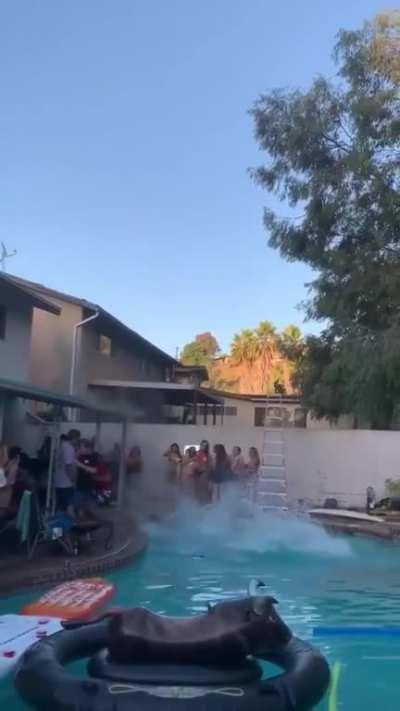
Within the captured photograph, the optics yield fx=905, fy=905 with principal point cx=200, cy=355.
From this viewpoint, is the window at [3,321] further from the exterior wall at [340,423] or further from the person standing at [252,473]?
the exterior wall at [340,423]

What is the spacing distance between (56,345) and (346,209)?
8506 mm

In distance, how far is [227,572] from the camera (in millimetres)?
12828

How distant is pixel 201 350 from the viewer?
2485 inches

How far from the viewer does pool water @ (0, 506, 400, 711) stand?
7.87 m

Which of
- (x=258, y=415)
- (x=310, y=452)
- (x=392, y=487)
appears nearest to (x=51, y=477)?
(x=392, y=487)

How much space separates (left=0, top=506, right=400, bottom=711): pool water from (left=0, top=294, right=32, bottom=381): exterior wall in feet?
15.7

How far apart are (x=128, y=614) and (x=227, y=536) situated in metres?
11.8

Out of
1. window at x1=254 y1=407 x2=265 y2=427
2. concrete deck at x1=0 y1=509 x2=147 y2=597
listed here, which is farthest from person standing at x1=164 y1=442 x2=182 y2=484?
window at x1=254 y1=407 x2=265 y2=427

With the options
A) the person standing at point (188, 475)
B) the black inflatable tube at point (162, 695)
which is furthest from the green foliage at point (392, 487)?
the black inflatable tube at point (162, 695)

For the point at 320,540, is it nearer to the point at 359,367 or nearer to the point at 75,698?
the point at 359,367

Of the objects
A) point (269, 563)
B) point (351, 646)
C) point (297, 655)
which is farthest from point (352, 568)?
point (297, 655)

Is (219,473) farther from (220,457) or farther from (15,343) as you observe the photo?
(15,343)

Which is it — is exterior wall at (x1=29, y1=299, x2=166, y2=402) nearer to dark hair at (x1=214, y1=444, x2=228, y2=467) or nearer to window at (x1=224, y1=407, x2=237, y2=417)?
dark hair at (x1=214, y1=444, x2=228, y2=467)

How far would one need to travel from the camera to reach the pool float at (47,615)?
247 inches
